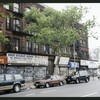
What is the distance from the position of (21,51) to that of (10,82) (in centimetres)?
1371

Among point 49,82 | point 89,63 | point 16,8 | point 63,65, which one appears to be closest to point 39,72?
point 63,65

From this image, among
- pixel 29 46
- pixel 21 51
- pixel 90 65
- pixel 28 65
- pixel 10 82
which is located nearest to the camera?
pixel 10 82

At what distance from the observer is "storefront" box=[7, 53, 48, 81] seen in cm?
3206

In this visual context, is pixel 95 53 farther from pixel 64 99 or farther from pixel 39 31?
pixel 64 99

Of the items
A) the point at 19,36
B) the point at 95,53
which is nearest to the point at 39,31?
the point at 19,36

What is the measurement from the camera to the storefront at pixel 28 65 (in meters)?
32.1

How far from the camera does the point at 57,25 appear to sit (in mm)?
31984

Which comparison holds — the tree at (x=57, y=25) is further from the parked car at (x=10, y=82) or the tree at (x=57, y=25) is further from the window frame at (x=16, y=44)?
the parked car at (x=10, y=82)

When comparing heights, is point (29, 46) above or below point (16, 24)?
below

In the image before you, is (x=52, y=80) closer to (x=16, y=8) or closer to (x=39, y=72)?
(x=39, y=72)

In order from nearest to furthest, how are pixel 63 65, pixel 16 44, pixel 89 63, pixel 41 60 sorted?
pixel 16 44, pixel 41 60, pixel 63 65, pixel 89 63

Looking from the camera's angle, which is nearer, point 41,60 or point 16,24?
point 16,24

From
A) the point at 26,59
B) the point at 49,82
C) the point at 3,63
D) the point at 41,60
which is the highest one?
the point at 26,59

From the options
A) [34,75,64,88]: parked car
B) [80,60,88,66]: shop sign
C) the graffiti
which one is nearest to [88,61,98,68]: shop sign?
[80,60,88,66]: shop sign
